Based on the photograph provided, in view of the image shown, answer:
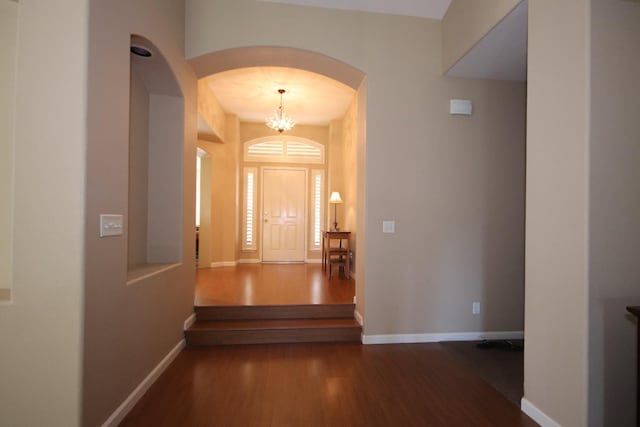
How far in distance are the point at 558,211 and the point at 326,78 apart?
11.9 feet

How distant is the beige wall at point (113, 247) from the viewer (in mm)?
1658

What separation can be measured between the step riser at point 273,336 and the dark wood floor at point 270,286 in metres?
0.43

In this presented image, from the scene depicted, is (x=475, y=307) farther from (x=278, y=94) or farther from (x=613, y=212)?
(x=278, y=94)

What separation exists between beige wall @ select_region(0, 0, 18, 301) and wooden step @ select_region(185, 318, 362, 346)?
1.67m

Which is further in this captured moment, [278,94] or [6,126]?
[278,94]

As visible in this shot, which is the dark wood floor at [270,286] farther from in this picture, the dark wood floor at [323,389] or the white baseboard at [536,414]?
the white baseboard at [536,414]

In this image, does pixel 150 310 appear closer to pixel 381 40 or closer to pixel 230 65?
pixel 230 65

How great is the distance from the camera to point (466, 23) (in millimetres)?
2848

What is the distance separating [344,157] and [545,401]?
5142 millimetres

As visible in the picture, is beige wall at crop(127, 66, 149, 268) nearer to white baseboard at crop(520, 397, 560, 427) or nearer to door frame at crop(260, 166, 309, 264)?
white baseboard at crop(520, 397, 560, 427)

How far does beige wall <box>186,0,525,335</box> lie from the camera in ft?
10.4

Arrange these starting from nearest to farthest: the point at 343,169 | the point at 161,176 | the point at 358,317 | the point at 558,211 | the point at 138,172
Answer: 1. the point at 558,211
2. the point at 138,172
3. the point at 161,176
4. the point at 358,317
5. the point at 343,169

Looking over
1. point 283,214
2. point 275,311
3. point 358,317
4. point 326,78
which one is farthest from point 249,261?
point 326,78

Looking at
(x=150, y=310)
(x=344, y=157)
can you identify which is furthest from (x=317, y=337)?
(x=344, y=157)
